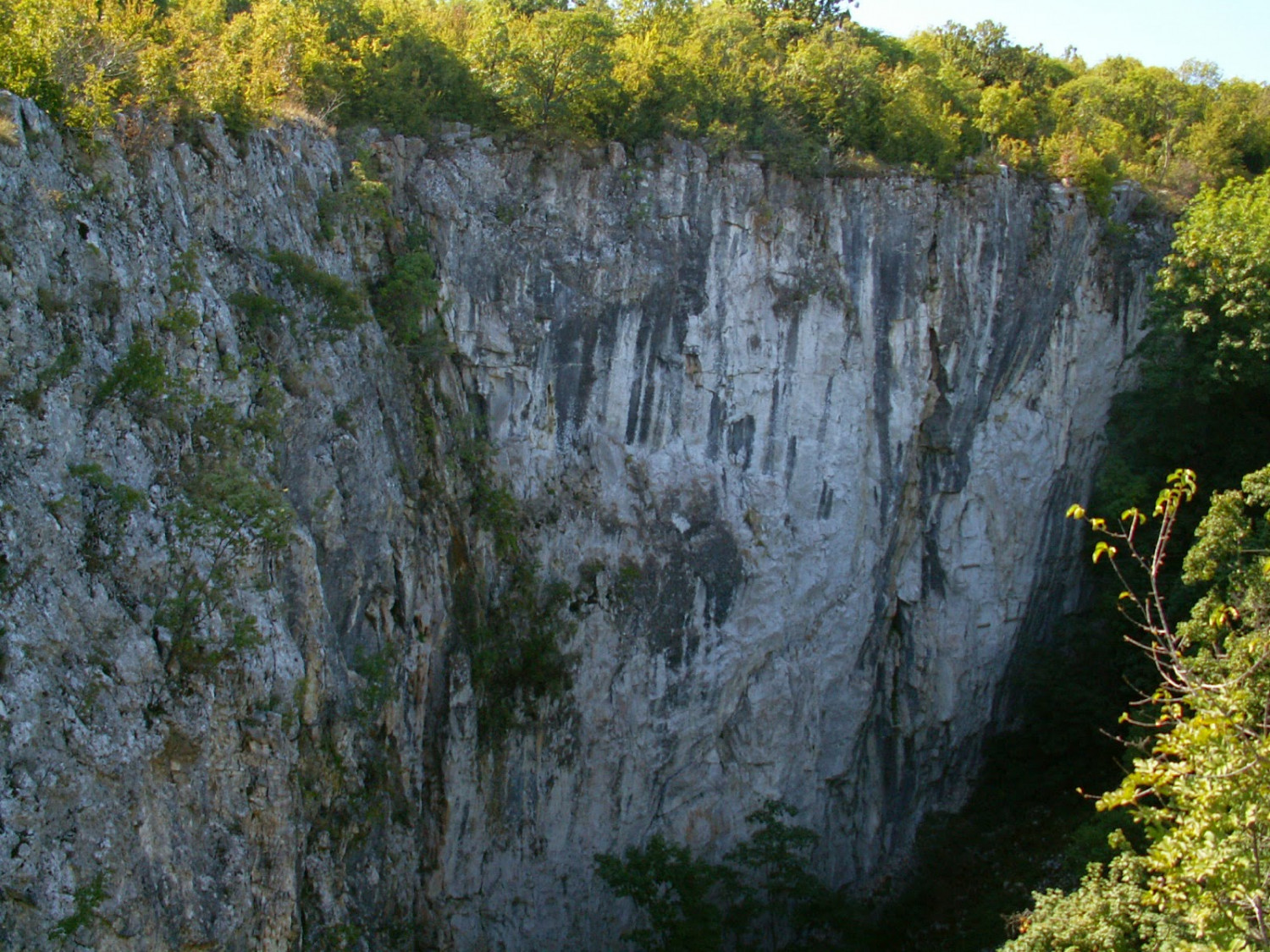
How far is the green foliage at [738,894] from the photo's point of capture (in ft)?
50.9

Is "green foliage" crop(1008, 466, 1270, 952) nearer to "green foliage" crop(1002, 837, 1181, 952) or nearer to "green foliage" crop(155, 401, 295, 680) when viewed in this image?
"green foliage" crop(1002, 837, 1181, 952)

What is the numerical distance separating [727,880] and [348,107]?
1287cm

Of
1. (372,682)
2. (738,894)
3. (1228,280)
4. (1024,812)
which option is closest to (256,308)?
(372,682)

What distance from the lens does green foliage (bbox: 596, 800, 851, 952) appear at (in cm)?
1552

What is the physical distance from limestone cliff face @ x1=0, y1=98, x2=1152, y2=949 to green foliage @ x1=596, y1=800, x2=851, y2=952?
2.74 ft

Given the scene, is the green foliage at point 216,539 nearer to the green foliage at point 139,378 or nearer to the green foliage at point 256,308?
the green foliage at point 139,378

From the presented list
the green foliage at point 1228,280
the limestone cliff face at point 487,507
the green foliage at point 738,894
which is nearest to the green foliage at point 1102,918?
the green foliage at point 738,894

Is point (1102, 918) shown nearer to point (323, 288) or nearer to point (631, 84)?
point (323, 288)

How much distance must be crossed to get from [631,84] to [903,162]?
5248 millimetres

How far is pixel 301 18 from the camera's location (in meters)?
15.0

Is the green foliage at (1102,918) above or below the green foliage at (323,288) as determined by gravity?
below

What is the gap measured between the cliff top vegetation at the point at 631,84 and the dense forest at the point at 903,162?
46 millimetres

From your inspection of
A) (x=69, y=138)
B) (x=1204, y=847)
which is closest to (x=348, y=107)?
(x=69, y=138)

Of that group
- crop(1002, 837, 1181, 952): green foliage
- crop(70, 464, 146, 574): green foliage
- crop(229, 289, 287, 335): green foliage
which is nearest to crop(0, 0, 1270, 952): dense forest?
crop(1002, 837, 1181, 952): green foliage
